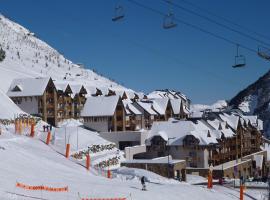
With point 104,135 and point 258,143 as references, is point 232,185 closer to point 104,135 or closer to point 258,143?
point 104,135

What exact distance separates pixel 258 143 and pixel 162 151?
120 ft

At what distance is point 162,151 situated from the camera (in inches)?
2625

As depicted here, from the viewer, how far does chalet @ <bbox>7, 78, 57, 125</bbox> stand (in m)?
80.8

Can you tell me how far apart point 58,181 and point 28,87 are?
57.3 metres

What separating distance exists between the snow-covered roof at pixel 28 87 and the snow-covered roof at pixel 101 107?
32.0 ft

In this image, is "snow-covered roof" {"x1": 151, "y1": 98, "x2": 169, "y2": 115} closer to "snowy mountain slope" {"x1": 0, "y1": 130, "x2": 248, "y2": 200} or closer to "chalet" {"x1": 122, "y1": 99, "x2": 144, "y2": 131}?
"chalet" {"x1": 122, "y1": 99, "x2": 144, "y2": 131}

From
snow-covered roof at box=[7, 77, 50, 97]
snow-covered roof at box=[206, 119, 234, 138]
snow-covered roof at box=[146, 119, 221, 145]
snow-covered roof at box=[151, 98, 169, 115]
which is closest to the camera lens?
snow-covered roof at box=[146, 119, 221, 145]

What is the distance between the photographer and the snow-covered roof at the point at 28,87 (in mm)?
80894

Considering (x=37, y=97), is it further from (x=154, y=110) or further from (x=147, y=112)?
(x=154, y=110)

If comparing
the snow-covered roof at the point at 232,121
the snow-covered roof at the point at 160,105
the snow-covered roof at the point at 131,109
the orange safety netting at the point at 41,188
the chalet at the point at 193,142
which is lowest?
the orange safety netting at the point at 41,188

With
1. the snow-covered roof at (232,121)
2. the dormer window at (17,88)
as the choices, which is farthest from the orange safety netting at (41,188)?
the snow-covered roof at (232,121)

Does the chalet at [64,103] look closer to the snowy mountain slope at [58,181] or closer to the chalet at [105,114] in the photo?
the chalet at [105,114]

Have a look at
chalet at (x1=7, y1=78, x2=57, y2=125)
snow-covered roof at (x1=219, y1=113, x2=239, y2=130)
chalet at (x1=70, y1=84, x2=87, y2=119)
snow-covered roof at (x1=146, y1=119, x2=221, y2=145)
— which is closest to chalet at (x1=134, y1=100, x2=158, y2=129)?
snow-covered roof at (x1=219, y1=113, x2=239, y2=130)

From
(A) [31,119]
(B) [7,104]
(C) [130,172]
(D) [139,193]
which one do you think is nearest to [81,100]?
(B) [7,104]
